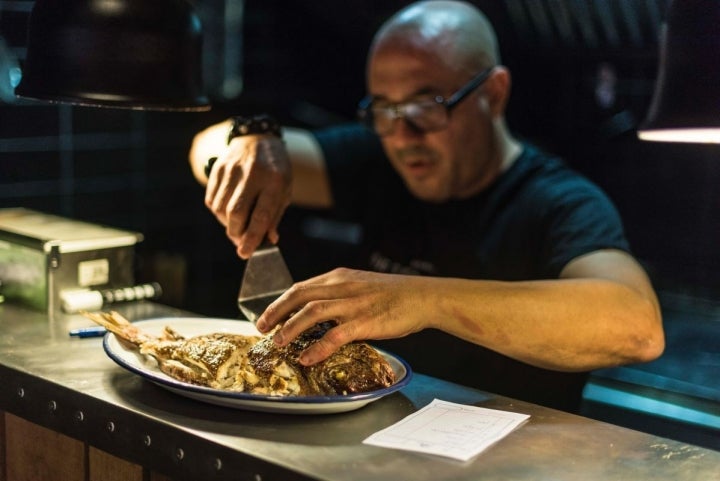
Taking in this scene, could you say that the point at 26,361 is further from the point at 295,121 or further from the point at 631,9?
the point at 295,121

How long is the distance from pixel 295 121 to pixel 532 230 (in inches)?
74.8

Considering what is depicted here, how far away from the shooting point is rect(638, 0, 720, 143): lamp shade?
48.1 inches

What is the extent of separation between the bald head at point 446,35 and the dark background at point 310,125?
33 centimetres

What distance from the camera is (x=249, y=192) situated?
6.02 feet

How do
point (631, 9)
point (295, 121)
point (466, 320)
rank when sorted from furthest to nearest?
point (295, 121)
point (631, 9)
point (466, 320)

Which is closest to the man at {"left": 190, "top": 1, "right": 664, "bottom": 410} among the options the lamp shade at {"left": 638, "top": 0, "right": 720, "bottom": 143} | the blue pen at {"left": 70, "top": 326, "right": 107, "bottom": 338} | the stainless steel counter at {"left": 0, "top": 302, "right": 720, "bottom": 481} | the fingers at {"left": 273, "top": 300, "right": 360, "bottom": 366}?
the fingers at {"left": 273, "top": 300, "right": 360, "bottom": 366}

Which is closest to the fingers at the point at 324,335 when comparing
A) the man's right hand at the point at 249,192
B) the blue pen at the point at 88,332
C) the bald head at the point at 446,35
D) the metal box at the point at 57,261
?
the man's right hand at the point at 249,192

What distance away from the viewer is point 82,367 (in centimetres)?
155

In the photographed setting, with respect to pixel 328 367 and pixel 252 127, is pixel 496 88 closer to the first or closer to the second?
pixel 252 127

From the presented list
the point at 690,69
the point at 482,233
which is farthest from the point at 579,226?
the point at 690,69

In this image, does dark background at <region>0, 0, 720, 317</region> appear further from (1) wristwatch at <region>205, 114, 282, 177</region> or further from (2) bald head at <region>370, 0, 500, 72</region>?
(1) wristwatch at <region>205, 114, 282, 177</region>

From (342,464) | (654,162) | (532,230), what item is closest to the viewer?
(342,464)

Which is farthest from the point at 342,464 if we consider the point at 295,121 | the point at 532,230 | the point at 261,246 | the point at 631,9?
the point at 295,121

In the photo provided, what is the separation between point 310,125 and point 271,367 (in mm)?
2783
